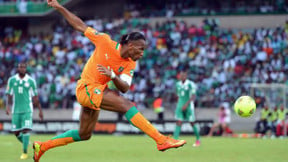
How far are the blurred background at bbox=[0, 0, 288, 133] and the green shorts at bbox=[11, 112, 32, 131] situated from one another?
1067cm

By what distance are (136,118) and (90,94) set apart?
2.76 feet

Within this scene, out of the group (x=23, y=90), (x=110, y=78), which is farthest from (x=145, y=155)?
(x=110, y=78)

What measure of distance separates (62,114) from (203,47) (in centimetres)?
840

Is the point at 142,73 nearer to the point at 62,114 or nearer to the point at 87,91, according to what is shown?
the point at 62,114

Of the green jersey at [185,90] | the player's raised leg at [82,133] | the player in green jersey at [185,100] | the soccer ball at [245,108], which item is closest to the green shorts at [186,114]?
the player in green jersey at [185,100]

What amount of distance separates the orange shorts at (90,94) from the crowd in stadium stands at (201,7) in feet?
89.9

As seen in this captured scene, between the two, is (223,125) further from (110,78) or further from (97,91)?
(110,78)

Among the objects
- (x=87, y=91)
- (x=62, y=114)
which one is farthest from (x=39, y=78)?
(x=87, y=91)

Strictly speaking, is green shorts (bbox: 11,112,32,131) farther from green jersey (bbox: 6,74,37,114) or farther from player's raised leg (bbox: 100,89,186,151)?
player's raised leg (bbox: 100,89,186,151)

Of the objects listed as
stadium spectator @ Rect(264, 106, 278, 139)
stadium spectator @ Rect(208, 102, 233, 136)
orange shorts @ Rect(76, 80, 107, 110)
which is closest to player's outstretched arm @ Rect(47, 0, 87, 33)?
orange shorts @ Rect(76, 80, 107, 110)

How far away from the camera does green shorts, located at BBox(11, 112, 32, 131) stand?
15.3m

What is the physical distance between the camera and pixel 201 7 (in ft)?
125

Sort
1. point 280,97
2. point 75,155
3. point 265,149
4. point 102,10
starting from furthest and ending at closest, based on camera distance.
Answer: point 102,10, point 280,97, point 265,149, point 75,155

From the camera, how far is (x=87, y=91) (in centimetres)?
1015
